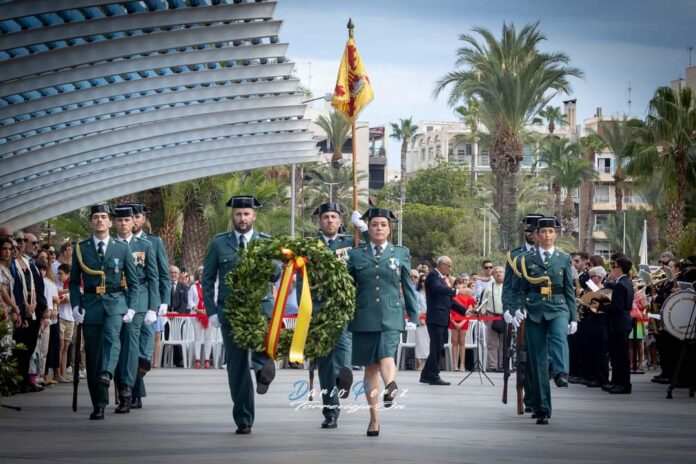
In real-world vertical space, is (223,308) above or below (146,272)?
below

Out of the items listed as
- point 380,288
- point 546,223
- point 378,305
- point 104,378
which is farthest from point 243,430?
point 546,223

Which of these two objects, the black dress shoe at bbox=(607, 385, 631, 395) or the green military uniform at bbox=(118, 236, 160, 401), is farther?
the black dress shoe at bbox=(607, 385, 631, 395)

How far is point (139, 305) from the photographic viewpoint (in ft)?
50.9

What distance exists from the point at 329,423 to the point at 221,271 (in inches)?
76.0

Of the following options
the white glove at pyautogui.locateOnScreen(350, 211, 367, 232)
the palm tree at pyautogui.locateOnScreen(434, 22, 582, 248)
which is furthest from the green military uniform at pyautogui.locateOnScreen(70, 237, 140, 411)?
the palm tree at pyautogui.locateOnScreen(434, 22, 582, 248)

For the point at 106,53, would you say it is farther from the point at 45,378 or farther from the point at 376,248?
the point at 376,248

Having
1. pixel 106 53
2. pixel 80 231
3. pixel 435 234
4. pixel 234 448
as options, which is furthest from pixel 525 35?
pixel 435 234

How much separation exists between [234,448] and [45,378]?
32.6 ft

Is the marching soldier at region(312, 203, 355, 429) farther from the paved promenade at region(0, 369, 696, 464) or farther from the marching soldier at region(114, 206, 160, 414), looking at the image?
the marching soldier at region(114, 206, 160, 414)

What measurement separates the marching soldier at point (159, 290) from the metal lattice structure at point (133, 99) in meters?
6.74

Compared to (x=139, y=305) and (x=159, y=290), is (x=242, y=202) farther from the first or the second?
(x=159, y=290)

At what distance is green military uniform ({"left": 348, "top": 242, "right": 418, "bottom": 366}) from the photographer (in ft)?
43.8

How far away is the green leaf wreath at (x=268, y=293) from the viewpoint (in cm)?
1322

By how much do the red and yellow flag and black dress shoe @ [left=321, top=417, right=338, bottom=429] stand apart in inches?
363
